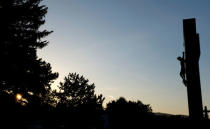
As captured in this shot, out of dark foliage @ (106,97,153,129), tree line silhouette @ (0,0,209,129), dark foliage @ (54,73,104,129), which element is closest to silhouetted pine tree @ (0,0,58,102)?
tree line silhouette @ (0,0,209,129)

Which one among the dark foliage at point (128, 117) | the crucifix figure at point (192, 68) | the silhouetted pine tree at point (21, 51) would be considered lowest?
the dark foliage at point (128, 117)

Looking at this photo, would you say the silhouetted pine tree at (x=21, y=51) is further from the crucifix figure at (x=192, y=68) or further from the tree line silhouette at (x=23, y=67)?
the crucifix figure at (x=192, y=68)

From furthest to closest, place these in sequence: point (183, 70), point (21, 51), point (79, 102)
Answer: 1. point (79, 102)
2. point (21, 51)
3. point (183, 70)

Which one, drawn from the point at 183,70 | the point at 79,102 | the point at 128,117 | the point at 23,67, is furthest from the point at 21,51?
the point at 79,102

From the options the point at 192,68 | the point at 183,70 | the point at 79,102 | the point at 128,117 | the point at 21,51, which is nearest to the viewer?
the point at 192,68

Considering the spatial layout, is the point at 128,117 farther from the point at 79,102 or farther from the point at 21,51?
the point at 79,102

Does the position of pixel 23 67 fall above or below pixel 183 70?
above

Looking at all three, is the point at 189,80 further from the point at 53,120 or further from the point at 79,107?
the point at 79,107

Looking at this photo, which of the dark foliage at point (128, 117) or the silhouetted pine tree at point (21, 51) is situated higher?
the silhouetted pine tree at point (21, 51)

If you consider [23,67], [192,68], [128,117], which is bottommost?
[128,117]

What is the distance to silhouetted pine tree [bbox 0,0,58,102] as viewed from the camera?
1947 cm

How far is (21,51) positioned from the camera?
2041 centimetres

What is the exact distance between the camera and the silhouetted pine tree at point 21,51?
766 inches

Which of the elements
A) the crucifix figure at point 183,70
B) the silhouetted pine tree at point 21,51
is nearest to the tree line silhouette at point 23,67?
the silhouetted pine tree at point 21,51
